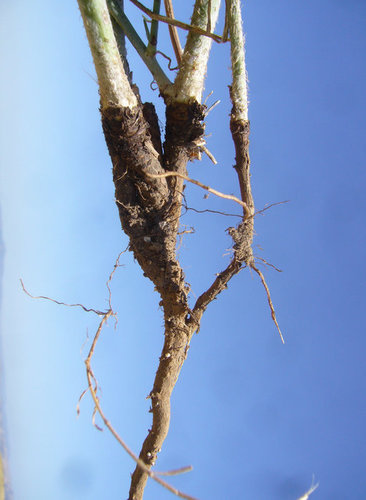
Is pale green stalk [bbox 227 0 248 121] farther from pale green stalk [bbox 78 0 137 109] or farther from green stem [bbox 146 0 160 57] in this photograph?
pale green stalk [bbox 78 0 137 109]

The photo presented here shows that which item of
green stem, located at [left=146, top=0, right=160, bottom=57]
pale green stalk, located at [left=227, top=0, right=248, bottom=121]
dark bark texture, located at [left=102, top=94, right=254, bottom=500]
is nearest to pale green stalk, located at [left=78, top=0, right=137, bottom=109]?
dark bark texture, located at [left=102, top=94, right=254, bottom=500]

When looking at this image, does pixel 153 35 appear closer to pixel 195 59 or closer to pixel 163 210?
pixel 195 59

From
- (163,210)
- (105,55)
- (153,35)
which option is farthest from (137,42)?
(163,210)

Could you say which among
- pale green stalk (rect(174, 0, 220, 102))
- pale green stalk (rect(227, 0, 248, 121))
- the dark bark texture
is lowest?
the dark bark texture

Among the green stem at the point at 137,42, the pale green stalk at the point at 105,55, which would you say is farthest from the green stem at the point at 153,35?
the pale green stalk at the point at 105,55

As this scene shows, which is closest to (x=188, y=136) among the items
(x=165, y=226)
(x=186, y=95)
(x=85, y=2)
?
(x=186, y=95)

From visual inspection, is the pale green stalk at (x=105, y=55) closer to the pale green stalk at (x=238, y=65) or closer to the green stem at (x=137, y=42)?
the green stem at (x=137, y=42)
